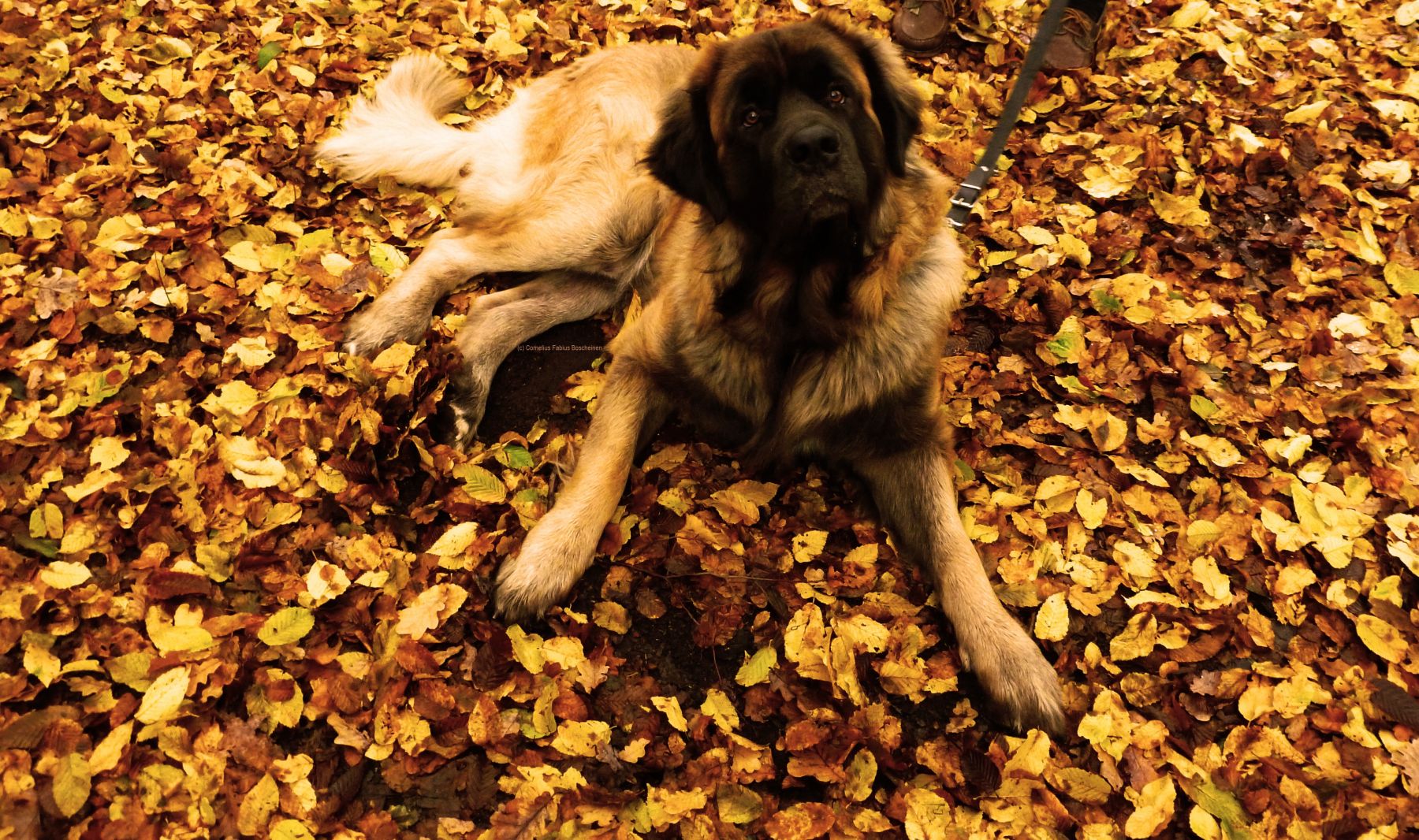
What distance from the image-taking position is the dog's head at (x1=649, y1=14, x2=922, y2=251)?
2139mm

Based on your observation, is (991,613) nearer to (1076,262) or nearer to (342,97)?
(1076,262)

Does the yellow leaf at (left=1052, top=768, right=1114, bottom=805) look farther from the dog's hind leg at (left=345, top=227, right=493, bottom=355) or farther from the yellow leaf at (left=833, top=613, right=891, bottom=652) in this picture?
the dog's hind leg at (left=345, top=227, right=493, bottom=355)

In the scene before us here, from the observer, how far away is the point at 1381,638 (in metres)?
2.40

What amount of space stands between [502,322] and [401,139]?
1.11m

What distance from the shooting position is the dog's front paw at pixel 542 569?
2408mm

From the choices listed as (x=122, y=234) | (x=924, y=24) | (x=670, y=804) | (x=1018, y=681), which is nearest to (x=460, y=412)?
(x=670, y=804)

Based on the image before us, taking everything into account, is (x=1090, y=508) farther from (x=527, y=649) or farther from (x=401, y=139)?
(x=401, y=139)

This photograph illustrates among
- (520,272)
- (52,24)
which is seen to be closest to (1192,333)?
(520,272)

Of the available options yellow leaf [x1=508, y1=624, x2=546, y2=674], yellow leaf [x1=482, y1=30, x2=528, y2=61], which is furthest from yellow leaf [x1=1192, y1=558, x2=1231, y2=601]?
yellow leaf [x1=482, y1=30, x2=528, y2=61]

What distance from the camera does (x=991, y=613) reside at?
240 cm

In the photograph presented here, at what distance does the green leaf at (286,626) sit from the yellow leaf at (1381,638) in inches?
124

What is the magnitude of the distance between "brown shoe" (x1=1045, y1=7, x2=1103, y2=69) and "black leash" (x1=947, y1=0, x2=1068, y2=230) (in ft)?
4.78

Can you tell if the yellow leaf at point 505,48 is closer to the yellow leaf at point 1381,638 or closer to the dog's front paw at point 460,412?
the dog's front paw at point 460,412

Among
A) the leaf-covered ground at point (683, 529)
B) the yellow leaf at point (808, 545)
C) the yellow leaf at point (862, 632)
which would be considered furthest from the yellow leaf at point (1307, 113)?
the yellow leaf at point (862, 632)
